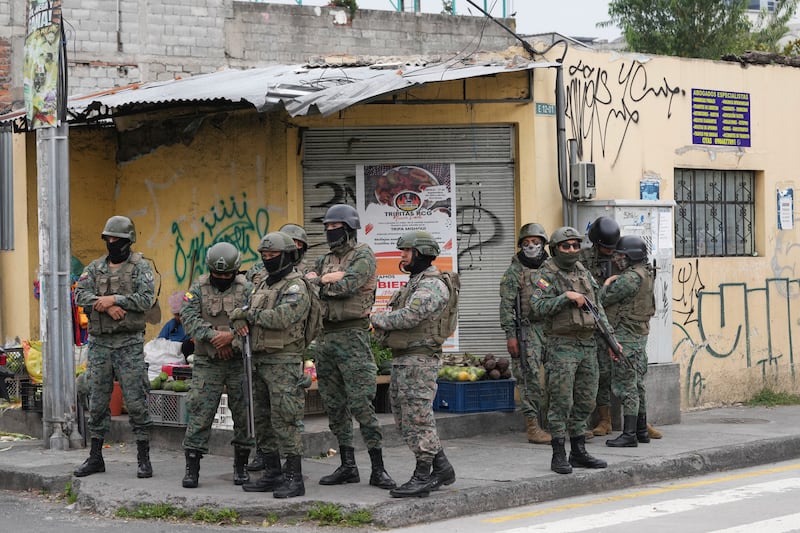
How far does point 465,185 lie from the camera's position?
41.1ft

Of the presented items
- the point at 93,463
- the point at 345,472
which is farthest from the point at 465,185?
the point at 93,463

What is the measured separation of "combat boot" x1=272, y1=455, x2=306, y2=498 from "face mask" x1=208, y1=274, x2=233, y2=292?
139 cm

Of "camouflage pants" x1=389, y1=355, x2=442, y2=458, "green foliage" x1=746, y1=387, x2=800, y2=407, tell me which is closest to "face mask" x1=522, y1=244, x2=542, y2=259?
"camouflage pants" x1=389, y1=355, x2=442, y2=458

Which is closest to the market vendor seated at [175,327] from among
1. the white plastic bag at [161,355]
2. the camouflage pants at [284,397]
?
the white plastic bag at [161,355]

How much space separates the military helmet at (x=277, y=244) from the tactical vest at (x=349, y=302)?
51cm

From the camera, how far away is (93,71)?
18.8m

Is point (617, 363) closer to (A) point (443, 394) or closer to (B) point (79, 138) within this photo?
(A) point (443, 394)

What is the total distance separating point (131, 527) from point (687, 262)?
7.64 meters

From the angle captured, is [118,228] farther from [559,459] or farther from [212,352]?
[559,459]

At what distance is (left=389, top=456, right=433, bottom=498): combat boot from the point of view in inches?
336

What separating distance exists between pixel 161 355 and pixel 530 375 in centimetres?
370

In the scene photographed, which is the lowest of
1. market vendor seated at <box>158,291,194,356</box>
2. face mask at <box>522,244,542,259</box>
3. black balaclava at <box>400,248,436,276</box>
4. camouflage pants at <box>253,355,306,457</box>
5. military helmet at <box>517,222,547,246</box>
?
camouflage pants at <box>253,355,306,457</box>

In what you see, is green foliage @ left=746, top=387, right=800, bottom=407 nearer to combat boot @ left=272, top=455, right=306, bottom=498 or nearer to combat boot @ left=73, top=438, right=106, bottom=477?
combat boot @ left=272, top=455, right=306, bottom=498

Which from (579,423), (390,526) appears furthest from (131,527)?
(579,423)
